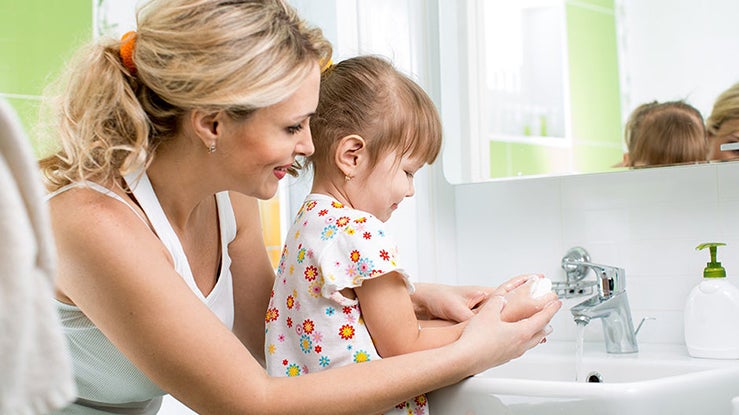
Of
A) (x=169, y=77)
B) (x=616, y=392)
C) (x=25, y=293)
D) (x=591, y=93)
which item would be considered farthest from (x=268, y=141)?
(x=591, y=93)

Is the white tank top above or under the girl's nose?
under

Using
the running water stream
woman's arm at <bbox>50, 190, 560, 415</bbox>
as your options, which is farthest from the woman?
the running water stream

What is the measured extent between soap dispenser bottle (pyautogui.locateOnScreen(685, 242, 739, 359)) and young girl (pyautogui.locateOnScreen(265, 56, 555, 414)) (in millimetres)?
372

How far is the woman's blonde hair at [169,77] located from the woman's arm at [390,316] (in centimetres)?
28

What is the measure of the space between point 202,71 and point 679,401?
722 mm

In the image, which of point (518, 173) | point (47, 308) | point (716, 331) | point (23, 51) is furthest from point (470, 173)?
point (47, 308)

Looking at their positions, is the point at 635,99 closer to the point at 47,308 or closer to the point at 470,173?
the point at 470,173

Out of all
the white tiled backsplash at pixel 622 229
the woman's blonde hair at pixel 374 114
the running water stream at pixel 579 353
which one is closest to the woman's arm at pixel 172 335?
the woman's blonde hair at pixel 374 114

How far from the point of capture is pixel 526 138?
178 centimetres

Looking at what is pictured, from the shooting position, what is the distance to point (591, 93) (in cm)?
168

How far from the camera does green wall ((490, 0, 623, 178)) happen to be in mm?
1642

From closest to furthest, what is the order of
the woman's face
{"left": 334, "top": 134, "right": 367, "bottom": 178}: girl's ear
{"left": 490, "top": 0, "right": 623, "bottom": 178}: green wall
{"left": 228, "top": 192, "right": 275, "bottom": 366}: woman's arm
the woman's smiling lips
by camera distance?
1. the woman's smiling lips
2. {"left": 334, "top": 134, "right": 367, "bottom": 178}: girl's ear
3. {"left": 228, "top": 192, "right": 275, "bottom": 366}: woman's arm
4. the woman's face
5. {"left": 490, "top": 0, "right": 623, "bottom": 178}: green wall

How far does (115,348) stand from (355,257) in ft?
1.19

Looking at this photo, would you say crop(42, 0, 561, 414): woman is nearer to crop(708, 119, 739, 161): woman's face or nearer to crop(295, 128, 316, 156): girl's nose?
crop(295, 128, 316, 156): girl's nose
